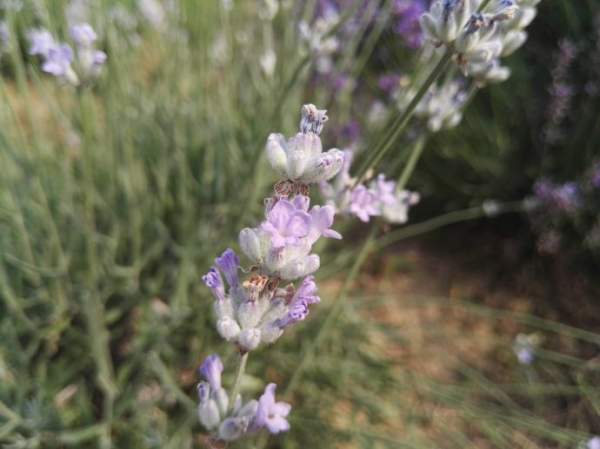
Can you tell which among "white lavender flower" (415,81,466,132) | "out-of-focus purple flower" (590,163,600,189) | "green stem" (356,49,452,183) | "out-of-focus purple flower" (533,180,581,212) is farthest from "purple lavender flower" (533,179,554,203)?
"green stem" (356,49,452,183)

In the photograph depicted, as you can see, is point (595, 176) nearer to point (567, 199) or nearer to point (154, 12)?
point (567, 199)

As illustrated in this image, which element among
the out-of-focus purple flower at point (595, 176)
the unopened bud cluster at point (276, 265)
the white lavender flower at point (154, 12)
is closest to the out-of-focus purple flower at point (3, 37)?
the white lavender flower at point (154, 12)

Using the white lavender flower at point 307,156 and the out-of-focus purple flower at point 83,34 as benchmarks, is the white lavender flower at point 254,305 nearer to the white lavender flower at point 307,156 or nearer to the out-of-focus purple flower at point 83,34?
the white lavender flower at point 307,156

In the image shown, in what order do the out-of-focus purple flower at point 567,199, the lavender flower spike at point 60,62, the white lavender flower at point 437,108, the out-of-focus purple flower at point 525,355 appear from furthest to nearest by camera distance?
the out-of-focus purple flower at point 567,199 → the out-of-focus purple flower at point 525,355 → the white lavender flower at point 437,108 → the lavender flower spike at point 60,62

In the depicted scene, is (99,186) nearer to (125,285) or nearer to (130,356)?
(125,285)

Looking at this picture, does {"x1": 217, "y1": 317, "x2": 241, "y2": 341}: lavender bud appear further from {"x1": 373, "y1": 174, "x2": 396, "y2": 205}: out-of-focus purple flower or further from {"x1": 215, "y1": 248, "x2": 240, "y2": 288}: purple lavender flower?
{"x1": 373, "y1": 174, "x2": 396, "y2": 205}: out-of-focus purple flower
